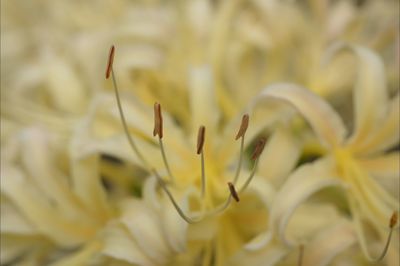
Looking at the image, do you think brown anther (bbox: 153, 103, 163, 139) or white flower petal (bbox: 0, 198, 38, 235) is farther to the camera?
white flower petal (bbox: 0, 198, 38, 235)

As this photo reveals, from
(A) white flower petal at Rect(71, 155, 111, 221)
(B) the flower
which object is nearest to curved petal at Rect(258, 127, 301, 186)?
(B) the flower

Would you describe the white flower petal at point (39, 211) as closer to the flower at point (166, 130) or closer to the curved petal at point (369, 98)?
the flower at point (166, 130)

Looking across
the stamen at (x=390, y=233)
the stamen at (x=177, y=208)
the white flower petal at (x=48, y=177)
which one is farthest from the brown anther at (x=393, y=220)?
the white flower petal at (x=48, y=177)

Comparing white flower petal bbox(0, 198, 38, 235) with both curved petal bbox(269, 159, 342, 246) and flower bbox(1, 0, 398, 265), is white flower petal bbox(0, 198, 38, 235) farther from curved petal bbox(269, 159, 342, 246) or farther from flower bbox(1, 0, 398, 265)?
curved petal bbox(269, 159, 342, 246)

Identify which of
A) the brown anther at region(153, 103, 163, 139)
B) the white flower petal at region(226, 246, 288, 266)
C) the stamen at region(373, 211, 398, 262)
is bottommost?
the stamen at region(373, 211, 398, 262)

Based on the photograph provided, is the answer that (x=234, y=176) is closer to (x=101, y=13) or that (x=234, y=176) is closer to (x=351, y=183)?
(x=351, y=183)

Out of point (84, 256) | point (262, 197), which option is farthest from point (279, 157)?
point (84, 256)

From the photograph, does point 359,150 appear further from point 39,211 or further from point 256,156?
point 39,211
